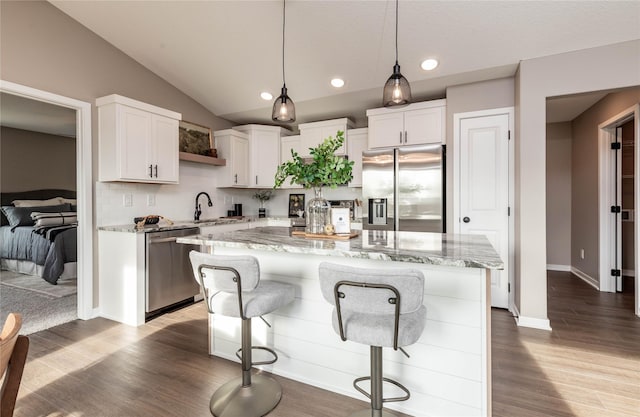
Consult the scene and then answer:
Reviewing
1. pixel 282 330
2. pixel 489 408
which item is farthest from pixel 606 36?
pixel 282 330

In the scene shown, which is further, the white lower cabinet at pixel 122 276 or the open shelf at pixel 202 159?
the open shelf at pixel 202 159

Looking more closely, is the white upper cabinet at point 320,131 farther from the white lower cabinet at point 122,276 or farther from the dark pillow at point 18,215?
the dark pillow at point 18,215

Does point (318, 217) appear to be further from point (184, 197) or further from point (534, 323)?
point (184, 197)

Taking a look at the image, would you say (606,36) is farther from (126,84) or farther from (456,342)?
(126,84)

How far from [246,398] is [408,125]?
3224 millimetres

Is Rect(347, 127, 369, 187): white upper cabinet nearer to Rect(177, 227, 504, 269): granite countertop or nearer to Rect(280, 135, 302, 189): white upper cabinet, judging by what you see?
Rect(280, 135, 302, 189): white upper cabinet

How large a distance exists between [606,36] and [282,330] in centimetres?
354

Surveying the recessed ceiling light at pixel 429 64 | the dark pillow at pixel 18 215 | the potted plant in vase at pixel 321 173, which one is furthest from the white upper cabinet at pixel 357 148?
the dark pillow at pixel 18 215

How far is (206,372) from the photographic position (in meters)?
2.15

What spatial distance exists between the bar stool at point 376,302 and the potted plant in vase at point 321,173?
2.90 feet

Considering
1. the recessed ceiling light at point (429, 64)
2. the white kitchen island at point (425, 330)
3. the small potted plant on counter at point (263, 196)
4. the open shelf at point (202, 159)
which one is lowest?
the white kitchen island at point (425, 330)

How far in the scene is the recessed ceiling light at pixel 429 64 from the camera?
3.03 metres

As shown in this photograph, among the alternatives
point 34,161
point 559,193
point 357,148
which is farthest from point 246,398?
point 34,161

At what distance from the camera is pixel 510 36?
8.71 feet
